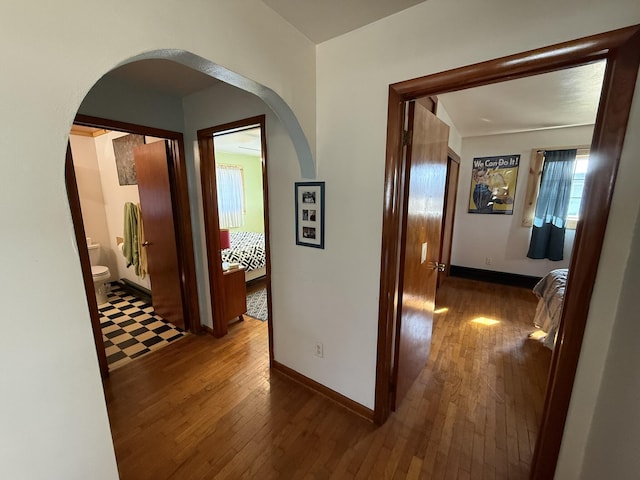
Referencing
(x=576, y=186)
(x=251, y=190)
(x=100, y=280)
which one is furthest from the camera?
(x=251, y=190)

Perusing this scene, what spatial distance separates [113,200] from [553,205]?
627 centimetres

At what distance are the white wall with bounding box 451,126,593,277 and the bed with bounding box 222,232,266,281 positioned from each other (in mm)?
3321

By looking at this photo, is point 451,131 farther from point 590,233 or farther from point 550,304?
point 590,233

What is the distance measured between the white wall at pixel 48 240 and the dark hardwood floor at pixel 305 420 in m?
0.86

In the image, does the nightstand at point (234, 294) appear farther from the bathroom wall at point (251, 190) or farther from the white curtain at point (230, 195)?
the bathroom wall at point (251, 190)

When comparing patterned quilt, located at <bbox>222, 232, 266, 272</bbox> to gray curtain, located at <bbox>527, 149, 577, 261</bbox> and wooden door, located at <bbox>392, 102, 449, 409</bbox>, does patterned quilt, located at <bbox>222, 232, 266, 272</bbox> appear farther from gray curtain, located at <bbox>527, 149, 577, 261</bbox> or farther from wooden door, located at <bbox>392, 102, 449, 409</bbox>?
gray curtain, located at <bbox>527, 149, 577, 261</bbox>

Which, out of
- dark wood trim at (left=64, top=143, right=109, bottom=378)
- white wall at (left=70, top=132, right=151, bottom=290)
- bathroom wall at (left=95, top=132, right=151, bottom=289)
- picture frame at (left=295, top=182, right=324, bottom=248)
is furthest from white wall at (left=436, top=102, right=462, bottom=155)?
white wall at (left=70, top=132, right=151, bottom=290)

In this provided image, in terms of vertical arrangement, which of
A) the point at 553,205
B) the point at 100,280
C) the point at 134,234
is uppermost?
the point at 553,205

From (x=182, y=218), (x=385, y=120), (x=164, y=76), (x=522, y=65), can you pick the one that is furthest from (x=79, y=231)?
(x=522, y=65)

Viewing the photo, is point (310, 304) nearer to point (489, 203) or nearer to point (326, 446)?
point (326, 446)

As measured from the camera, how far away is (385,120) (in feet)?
4.51

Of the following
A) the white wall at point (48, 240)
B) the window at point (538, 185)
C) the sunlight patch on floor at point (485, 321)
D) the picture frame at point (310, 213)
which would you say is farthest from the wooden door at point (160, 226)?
the window at point (538, 185)

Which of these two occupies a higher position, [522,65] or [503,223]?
[522,65]

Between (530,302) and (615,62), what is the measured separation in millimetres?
3474
